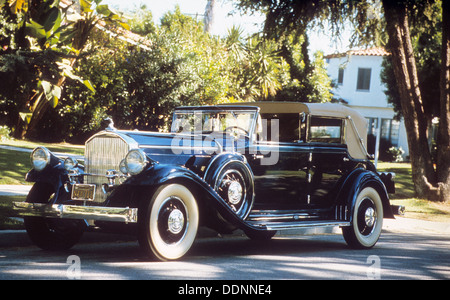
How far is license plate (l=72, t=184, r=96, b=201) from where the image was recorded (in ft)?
22.1

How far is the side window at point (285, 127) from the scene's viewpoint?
872cm

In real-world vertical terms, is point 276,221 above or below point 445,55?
below

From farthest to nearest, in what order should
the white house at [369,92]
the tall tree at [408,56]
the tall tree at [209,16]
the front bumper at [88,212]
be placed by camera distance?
the white house at [369,92], the tall tree at [209,16], the tall tree at [408,56], the front bumper at [88,212]

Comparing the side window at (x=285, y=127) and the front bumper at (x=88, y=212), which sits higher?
the side window at (x=285, y=127)

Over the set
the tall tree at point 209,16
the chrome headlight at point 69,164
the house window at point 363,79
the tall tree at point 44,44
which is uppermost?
the tall tree at point 209,16

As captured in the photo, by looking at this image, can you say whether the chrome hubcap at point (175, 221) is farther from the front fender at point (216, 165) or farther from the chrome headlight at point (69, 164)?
the chrome headlight at point (69, 164)

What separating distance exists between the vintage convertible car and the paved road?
330 millimetres

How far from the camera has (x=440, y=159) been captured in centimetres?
1608

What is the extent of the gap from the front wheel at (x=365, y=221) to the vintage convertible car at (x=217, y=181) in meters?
0.02

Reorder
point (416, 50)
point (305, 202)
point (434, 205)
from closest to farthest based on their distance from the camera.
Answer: point (305, 202) → point (434, 205) → point (416, 50)

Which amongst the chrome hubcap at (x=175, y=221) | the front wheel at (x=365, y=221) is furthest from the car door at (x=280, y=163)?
the chrome hubcap at (x=175, y=221)

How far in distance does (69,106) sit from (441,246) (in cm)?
1524

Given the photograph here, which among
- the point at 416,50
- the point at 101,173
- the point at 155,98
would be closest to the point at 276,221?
the point at 101,173
